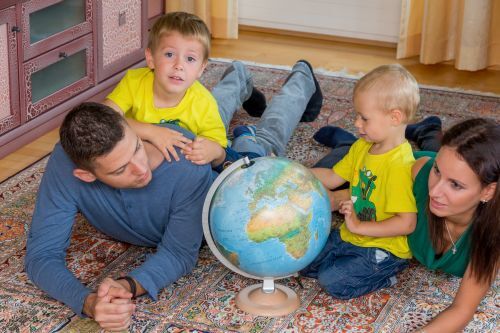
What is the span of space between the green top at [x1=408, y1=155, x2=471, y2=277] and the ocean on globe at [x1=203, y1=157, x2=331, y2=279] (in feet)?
1.21

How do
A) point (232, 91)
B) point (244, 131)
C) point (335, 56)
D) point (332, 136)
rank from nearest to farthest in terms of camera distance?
point (244, 131)
point (332, 136)
point (232, 91)
point (335, 56)

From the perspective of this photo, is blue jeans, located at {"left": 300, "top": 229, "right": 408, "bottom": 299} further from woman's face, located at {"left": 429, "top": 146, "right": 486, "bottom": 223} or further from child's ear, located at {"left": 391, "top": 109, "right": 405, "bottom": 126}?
child's ear, located at {"left": 391, "top": 109, "right": 405, "bottom": 126}

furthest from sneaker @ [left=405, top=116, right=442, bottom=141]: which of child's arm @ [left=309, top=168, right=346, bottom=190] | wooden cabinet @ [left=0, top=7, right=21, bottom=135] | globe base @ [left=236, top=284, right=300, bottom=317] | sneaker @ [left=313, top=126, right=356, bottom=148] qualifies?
wooden cabinet @ [left=0, top=7, right=21, bottom=135]

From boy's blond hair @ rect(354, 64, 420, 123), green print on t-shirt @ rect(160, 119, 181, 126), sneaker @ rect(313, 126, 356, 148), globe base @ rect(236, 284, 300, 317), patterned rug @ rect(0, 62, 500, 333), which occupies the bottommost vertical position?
patterned rug @ rect(0, 62, 500, 333)

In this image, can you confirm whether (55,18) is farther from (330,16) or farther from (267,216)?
(267,216)

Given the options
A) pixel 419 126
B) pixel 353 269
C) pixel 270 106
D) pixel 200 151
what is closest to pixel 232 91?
pixel 270 106

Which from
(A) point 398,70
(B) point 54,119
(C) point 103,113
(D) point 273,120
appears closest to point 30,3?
(B) point 54,119

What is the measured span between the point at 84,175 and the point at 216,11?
355 centimetres

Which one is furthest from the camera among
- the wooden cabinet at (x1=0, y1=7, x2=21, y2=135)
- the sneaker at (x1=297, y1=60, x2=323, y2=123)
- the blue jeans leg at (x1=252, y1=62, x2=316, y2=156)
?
the sneaker at (x1=297, y1=60, x2=323, y2=123)

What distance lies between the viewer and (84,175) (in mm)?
2877

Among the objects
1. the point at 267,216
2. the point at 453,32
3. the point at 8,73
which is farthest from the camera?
the point at 453,32

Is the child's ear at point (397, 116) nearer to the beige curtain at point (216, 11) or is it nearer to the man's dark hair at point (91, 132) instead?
the man's dark hair at point (91, 132)

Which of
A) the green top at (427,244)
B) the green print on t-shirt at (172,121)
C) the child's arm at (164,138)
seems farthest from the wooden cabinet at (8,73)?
the green top at (427,244)

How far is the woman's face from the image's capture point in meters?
2.72
